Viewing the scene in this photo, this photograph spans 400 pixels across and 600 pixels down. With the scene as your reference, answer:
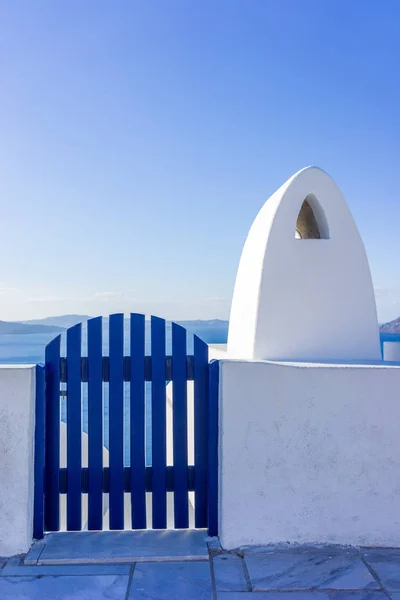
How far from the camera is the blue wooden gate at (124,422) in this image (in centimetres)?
372

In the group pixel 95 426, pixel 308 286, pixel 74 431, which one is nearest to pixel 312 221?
pixel 308 286

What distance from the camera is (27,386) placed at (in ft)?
11.6

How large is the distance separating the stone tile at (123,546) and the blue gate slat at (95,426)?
184mm

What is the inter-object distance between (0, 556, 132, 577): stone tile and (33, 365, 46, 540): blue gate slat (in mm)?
320

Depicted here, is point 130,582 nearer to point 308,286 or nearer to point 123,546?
point 123,546

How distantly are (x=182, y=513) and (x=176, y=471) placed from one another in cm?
34

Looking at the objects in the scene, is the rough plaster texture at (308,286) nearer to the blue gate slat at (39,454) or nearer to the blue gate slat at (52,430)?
the blue gate slat at (52,430)

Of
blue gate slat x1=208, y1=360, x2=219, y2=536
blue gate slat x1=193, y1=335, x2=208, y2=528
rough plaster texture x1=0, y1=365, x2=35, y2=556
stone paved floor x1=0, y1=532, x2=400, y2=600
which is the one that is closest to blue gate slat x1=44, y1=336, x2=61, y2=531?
rough plaster texture x1=0, y1=365, x2=35, y2=556

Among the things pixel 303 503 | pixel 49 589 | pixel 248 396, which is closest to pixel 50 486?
pixel 49 589

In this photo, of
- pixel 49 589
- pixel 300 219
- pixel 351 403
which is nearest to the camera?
pixel 49 589

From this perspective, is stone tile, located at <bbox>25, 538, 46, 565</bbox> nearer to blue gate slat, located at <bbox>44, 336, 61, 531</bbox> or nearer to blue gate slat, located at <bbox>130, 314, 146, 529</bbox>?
blue gate slat, located at <bbox>44, 336, 61, 531</bbox>

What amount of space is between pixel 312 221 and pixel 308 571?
3.69 meters

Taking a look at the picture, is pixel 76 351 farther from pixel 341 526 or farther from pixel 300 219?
pixel 300 219

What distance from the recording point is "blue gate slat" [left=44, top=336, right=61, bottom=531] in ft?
12.2
